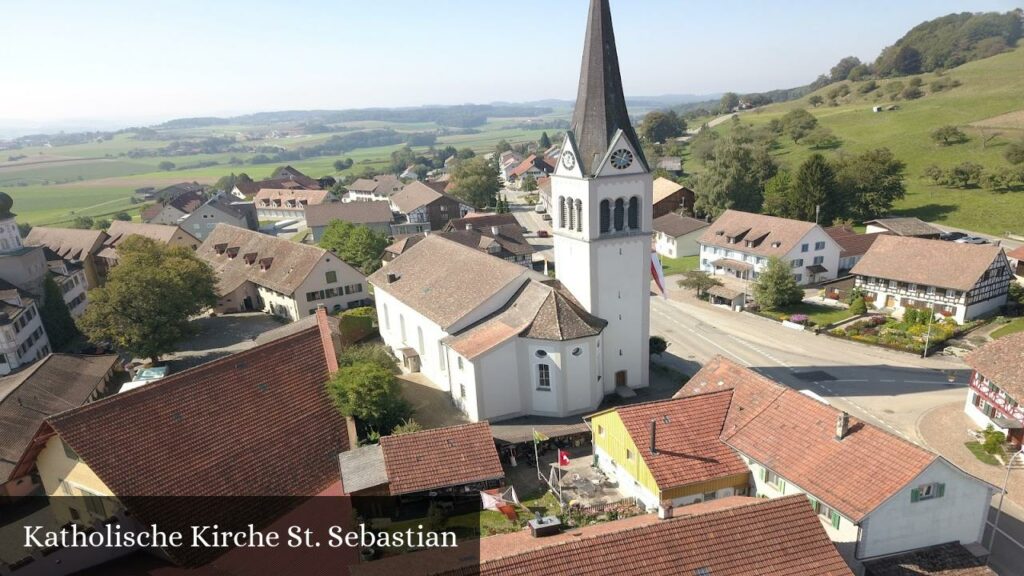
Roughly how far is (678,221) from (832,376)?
46.9m

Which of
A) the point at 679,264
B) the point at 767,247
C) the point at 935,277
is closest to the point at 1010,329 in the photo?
the point at 935,277

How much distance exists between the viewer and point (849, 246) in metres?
71.3

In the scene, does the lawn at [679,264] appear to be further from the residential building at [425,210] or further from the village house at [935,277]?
the residential building at [425,210]

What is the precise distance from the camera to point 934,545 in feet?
78.7

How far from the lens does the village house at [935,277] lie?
52906 mm

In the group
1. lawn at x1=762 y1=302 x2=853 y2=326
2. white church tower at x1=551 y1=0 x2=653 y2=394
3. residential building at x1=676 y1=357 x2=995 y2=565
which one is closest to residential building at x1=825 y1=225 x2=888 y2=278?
lawn at x1=762 y1=302 x2=853 y2=326

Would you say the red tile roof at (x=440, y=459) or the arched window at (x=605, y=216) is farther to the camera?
the arched window at (x=605, y=216)

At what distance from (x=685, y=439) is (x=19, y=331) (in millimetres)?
56031

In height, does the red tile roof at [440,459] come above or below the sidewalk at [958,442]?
above

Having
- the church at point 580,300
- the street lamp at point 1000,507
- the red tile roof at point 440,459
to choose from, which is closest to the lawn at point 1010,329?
the street lamp at point 1000,507

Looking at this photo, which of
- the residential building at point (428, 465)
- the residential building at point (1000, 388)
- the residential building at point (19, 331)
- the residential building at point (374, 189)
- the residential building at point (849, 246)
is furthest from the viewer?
the residential building at point (374, 189)

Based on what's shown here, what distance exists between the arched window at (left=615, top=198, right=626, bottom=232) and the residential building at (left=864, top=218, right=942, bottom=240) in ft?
182

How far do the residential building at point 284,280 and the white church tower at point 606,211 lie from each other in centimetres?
3110

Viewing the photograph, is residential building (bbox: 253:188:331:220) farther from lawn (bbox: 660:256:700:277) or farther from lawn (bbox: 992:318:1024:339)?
lawn (bbox: 992:318:1024:339)
